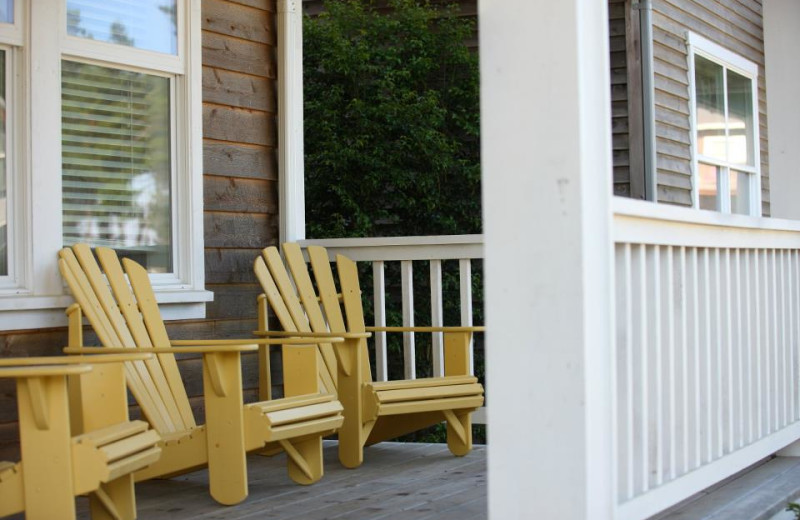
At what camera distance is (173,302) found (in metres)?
4.37

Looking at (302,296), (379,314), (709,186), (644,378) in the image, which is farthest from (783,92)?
(644,378)

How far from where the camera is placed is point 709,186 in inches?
328

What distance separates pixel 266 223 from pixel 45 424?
2.46m

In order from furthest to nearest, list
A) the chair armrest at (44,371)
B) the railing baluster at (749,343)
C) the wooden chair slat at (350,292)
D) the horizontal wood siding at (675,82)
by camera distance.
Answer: the horizontal wood siding at (675,82), the wooden chair slat at (350,292), the railing baluster at (749,343), the chair armrest at (44,371)

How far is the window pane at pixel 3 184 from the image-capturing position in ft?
12.6

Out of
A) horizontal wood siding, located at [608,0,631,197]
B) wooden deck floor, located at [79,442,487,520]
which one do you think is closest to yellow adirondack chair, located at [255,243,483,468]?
wooden deck floor, located at [79,442,487,520]

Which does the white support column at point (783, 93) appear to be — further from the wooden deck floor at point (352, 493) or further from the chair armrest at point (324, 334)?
the chair armrest at point (324, 334)

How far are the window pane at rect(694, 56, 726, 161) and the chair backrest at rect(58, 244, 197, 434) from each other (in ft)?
17.9

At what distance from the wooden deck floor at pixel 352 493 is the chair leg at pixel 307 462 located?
0.12 ft

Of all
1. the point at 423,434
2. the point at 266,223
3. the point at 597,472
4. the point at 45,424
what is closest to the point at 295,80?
the point at 266,223

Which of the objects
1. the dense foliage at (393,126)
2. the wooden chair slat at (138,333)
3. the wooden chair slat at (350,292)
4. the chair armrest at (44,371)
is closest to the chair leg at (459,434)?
the wooden chair slat at (350,292)

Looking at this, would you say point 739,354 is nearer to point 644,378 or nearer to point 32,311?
point 644,378

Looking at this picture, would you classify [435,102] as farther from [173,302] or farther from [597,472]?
[597,472]

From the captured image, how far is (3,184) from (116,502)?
1392 millimetres
